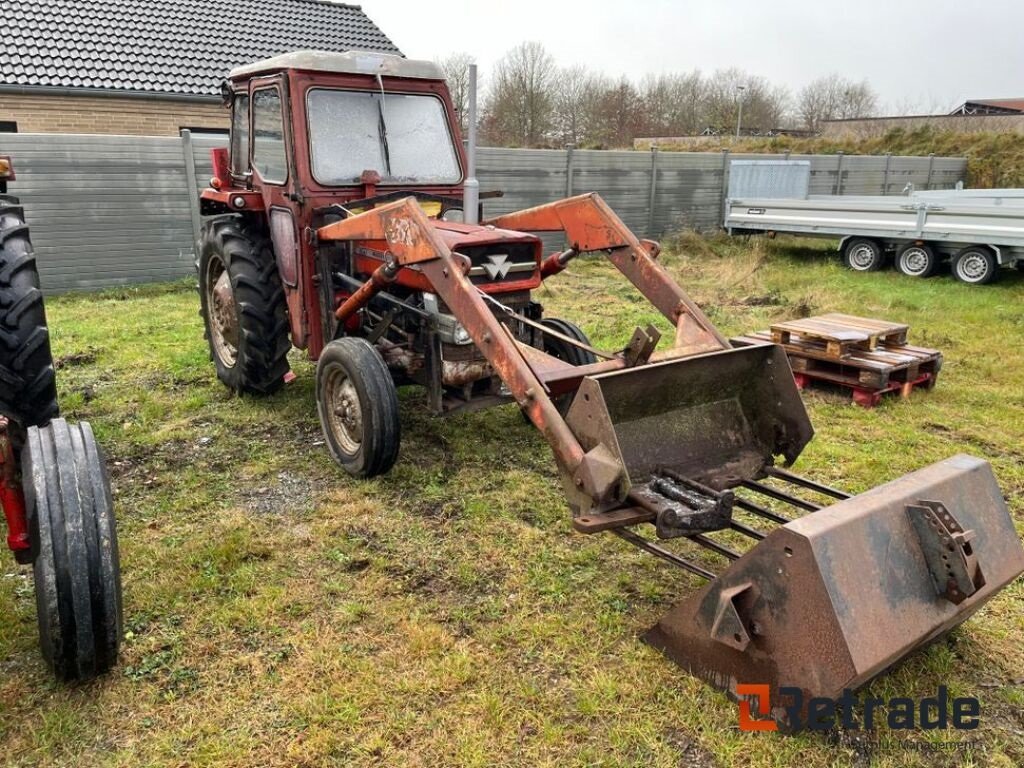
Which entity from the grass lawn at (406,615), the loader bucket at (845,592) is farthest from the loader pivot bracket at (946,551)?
the grass lawn at (406,615)

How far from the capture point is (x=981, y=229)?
10.7 m

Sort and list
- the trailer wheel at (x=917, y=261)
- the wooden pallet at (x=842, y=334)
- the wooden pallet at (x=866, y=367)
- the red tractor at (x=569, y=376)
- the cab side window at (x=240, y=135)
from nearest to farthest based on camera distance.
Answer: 1. the red tractor at (x=569, y=376)
2. the cab side window at (x=240, y=135)
3. the wooden pallet at (x=866, y=367)
4. the wooden pallet at (x=842, y=334)
5. the trailer wheel at (x=917, y=261)

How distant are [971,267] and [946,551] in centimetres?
1007

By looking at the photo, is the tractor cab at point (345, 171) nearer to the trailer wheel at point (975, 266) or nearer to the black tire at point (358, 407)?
the black tire at point (358, 407)

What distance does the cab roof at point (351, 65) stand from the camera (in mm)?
4609

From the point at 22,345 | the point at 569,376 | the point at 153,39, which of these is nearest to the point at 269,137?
the point at 22,345

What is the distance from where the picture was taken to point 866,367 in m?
5.71

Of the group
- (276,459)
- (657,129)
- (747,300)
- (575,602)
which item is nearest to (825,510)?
(575,602)

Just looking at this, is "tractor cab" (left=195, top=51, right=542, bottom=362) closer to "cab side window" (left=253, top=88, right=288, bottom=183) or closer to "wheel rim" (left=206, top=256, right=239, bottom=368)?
"cab side window" (left=253, top=88, right=288, bottom=183)

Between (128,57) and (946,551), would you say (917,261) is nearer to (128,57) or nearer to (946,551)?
(946,551)

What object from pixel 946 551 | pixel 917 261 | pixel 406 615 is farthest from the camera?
pixel 917 261

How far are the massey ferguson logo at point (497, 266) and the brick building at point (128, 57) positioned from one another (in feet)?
34.2

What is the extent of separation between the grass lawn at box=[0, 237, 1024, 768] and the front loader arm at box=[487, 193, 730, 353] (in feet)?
3.60

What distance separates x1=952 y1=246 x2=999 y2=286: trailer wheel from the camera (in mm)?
10789
